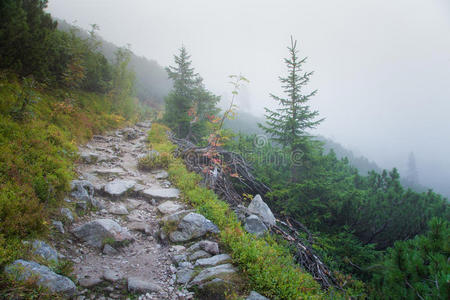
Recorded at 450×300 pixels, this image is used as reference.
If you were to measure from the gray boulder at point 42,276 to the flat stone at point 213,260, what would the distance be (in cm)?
168

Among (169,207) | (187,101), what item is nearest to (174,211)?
(169,207)

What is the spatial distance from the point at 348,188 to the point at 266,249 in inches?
198

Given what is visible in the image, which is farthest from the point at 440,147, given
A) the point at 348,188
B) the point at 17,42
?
the point at 17,42

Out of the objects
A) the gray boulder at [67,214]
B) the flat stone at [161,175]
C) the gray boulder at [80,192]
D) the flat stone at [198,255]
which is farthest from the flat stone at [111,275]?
the flat stone at [161,175]

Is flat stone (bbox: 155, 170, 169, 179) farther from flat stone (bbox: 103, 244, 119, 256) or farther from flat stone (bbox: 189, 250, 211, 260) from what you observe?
flat stone (bbox: 189, 250, 211, 260)

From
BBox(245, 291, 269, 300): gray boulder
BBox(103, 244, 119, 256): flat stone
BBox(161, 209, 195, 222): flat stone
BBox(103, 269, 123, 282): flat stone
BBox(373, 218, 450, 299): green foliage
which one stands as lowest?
BBox(103, 244, 119, 256): flat stone

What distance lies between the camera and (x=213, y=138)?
7.12m

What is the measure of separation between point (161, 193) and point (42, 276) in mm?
3327

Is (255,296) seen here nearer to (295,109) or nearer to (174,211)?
(174,211)

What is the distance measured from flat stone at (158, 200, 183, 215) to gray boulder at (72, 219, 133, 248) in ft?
3.75

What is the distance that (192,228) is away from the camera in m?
3.99

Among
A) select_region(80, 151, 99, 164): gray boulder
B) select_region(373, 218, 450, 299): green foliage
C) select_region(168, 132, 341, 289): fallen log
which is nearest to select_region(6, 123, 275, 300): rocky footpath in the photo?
select_region(80, 151, 99, 164): gray boulder

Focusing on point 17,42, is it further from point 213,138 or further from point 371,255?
point 371,255

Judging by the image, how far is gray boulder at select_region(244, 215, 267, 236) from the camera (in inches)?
186
